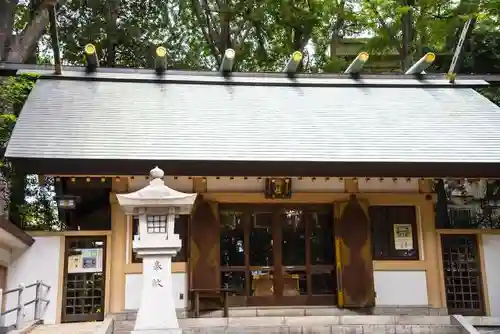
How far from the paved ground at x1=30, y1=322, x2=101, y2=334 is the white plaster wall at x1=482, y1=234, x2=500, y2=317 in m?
6.56

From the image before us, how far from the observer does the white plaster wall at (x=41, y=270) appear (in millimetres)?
8469

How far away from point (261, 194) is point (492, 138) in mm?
4010

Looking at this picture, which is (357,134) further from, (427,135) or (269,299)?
(269,299)

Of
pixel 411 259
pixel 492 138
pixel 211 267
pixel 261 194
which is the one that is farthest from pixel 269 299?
pixel 492 138

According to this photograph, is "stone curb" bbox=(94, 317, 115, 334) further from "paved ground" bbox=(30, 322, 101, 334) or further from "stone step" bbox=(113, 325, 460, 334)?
"stone step" bbox=(113, 325, 460, 334)

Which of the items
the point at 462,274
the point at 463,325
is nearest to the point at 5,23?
the point at 462,274

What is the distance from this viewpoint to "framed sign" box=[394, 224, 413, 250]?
934 centimetres

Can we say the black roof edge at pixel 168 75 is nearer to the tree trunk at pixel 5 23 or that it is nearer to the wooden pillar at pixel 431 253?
the tree trunk at pixel 5 23

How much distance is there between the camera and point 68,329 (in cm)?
738

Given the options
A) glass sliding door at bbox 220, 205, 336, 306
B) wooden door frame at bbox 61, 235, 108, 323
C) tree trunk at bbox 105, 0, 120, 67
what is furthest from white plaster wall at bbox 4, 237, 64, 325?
tree trunk at bbox 105, 0, 120, 67

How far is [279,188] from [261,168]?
49.6 inches

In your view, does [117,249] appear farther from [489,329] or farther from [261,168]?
[489,329]

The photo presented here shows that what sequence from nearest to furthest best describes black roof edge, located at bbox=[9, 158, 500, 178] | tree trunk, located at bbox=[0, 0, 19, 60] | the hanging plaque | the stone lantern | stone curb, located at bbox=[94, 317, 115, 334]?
the stone lantern → stone curb, located at bbox=[94, 317, 115, 334] → black roof edge, located at bbox=[9, 158, 500, 178] → the hanging plaque → tree trunk, located at bbox=[0, 0, 19, 60]

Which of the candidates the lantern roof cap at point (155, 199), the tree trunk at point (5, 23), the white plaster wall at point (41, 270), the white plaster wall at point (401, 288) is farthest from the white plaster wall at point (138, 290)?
the tree trunk at point (5, 23)
